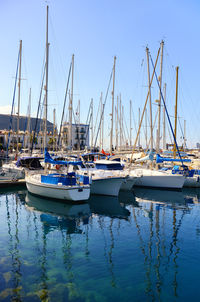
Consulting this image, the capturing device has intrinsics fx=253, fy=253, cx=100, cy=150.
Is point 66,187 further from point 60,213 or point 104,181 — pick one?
point 104,181

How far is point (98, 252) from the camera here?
1104cm

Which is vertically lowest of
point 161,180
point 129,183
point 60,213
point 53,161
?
point 60,213

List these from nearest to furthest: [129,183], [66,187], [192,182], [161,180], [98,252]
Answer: [98,252] < [66,187] < [129,183] < [161,180] < [192,182]

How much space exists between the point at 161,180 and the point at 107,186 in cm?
726

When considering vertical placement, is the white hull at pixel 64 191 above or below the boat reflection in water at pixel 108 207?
above

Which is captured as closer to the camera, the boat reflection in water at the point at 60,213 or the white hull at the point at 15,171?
the boat reflection in water at the point at 60,213

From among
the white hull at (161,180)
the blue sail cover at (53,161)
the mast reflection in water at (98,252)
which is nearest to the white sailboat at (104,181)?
the blue sail cover at (53,161)

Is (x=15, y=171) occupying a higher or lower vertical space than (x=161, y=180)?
higher

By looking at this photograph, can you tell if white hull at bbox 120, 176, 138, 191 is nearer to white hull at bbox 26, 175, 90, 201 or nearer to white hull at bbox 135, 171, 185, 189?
white hull at bbox 135, 171, 185, 189

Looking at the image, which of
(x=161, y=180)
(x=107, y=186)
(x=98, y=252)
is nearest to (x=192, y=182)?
(x=161, y=180)

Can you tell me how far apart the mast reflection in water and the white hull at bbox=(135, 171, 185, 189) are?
717 centimetres

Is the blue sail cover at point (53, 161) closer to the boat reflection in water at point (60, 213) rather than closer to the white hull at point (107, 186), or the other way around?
the white hull at point (107, 186)

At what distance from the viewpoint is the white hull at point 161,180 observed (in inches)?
1062

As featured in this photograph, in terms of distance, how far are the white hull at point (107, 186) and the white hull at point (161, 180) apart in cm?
497
